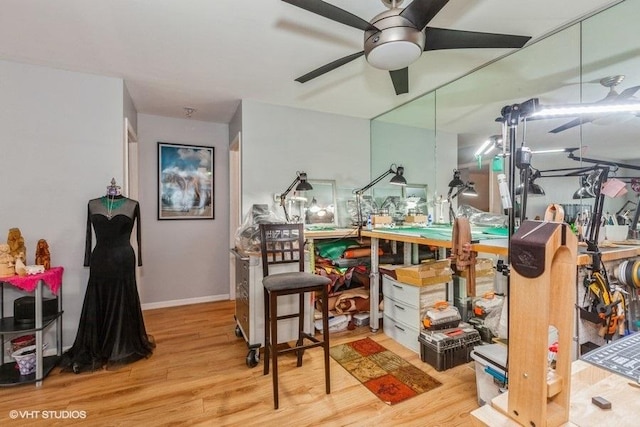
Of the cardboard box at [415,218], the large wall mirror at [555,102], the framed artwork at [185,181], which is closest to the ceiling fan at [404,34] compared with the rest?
the large wall mirror at [555,102]

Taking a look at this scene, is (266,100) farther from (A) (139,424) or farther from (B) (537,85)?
(A) (139,424)

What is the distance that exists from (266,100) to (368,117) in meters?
1.36

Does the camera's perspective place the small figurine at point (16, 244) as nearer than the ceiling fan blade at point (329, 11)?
No

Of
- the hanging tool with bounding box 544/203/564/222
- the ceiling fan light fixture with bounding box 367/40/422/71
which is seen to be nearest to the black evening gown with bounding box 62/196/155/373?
the ceiling fan light fixture with bounding box 367/40/422/71

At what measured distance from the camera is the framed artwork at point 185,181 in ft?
12.4

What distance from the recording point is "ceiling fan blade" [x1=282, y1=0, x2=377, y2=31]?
Answer: 4.53 ft

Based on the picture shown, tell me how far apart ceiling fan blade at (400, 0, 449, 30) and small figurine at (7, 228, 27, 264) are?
300 centimetres

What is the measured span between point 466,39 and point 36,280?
319cm

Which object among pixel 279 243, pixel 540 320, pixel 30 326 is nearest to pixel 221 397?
pixel 279 243

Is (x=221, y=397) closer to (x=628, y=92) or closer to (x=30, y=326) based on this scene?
(x=30, y=326)

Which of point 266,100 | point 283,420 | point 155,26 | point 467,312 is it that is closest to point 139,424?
point 283,420

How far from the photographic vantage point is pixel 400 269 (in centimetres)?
263

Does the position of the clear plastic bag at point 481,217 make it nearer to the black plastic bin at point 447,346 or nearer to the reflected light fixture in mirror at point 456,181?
the reflected light fixture in mirror at point 456,181

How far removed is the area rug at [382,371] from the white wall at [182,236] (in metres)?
2.20
